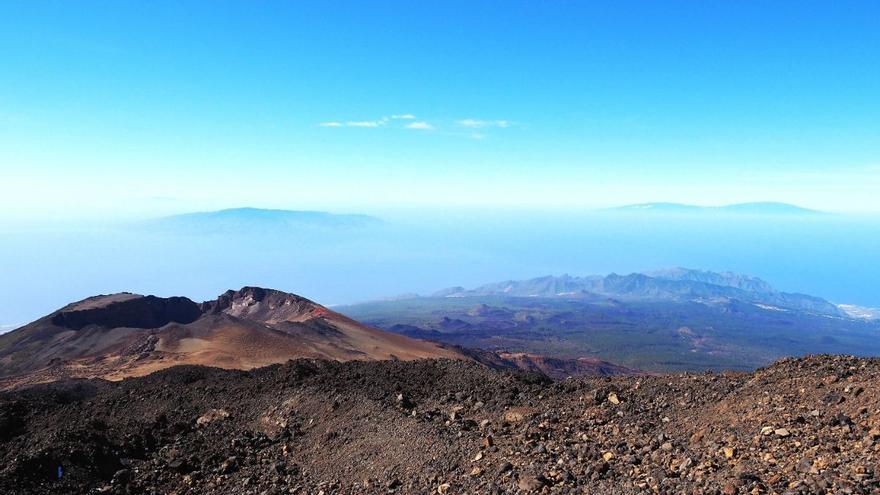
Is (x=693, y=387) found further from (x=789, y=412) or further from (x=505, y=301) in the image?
(x=505, y=301)

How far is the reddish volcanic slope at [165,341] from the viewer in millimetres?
33062

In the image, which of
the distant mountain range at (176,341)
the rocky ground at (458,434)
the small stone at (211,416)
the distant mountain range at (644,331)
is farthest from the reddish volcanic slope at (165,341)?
the distant mountain range at (644,331)

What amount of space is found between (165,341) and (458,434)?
32771mm

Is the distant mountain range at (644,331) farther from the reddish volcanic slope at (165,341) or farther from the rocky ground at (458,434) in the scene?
the rocky ground at (458,434)

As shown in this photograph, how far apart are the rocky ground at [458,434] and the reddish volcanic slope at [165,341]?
18.0 metres

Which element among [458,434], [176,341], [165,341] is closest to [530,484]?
[458,434]

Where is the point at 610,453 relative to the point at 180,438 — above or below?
above

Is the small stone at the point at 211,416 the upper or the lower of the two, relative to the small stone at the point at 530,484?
lower

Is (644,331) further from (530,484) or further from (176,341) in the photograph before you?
(530,484)

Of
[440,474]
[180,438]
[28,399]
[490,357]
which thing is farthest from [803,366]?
[490,357]

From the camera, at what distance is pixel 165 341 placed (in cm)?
3678

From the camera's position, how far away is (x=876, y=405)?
7762mm

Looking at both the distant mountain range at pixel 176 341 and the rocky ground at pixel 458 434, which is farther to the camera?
the distant mountain range at pixel 176 341

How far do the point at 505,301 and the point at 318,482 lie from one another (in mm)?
189760
